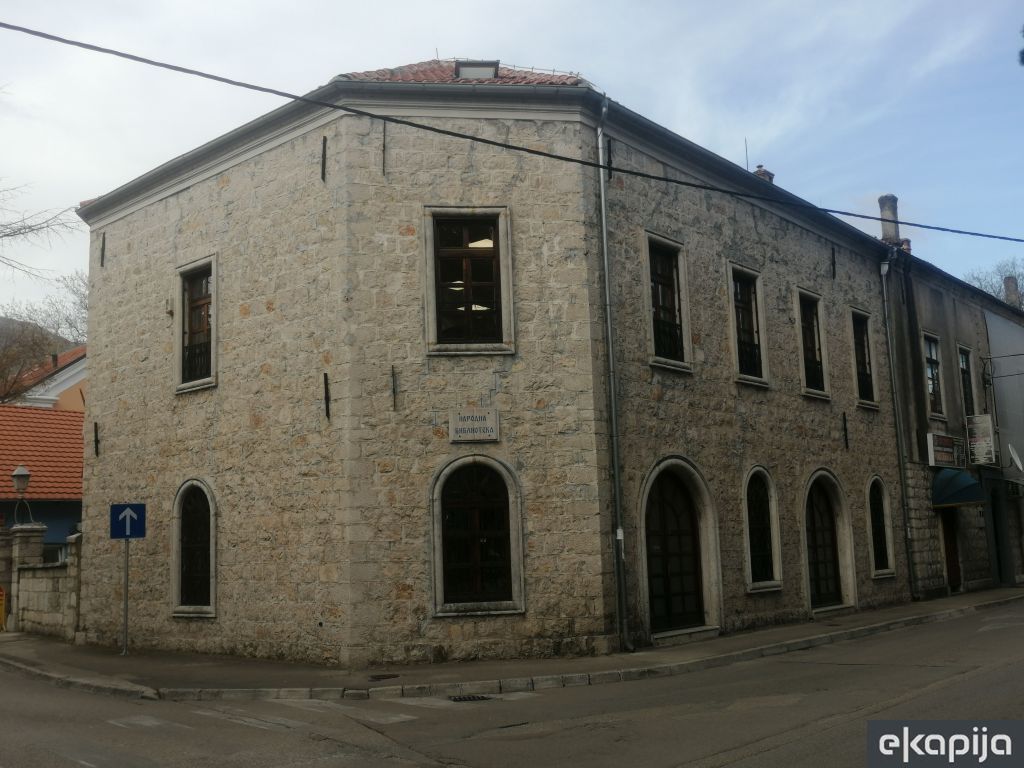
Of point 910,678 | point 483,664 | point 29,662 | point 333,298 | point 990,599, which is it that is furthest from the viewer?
point 990,599

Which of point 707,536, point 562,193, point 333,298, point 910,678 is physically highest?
point 562,193

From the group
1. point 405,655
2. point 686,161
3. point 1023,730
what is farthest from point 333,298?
point 1023,730

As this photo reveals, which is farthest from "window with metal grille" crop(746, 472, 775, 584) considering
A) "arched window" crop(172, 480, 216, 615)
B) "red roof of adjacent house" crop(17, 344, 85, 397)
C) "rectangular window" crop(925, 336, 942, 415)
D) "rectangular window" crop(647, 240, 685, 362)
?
"red roof of adjacent house" crop(17, 344, 85, 397)

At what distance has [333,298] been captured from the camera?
14.1 metres

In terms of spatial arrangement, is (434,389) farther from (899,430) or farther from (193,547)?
(899,430)

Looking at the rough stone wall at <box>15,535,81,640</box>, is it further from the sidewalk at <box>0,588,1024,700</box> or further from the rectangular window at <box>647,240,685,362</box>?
the rectangular window at <box>647,240,685,362</box>

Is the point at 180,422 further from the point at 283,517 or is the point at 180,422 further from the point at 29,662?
the point at 29,662

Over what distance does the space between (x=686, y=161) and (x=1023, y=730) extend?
11.5m

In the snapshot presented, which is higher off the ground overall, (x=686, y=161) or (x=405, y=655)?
(x=686, y=161)

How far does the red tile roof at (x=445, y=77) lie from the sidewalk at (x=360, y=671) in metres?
7.80

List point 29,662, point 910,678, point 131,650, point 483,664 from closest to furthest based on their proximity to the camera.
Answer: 1. point 910,678
2. point 483,664
3. point 29,662
4. point 131,650

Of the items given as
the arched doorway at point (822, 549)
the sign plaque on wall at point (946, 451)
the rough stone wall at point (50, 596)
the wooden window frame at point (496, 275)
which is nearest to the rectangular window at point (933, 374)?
the sign plaque on wall at point (946, 451)

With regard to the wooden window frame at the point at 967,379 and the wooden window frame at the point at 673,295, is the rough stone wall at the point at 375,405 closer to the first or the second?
the wooden window frame at the point at 673,295

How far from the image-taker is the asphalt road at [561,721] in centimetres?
777
